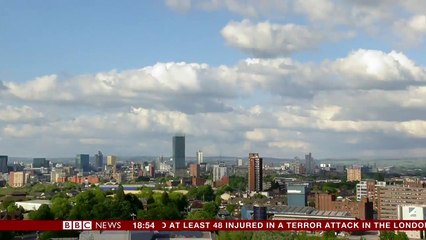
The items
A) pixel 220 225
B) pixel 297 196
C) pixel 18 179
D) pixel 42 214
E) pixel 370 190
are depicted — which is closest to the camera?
pixel 220 225

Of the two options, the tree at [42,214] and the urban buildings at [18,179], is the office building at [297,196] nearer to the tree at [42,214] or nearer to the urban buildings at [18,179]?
the tree at [42,214]

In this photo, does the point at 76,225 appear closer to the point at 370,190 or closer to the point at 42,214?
the point at 42,214

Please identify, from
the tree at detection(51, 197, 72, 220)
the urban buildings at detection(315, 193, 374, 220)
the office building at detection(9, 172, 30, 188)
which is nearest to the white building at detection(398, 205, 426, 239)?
the urban buildings at detection(315, 193, 374, 220)

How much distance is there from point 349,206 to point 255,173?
4010 centimetres

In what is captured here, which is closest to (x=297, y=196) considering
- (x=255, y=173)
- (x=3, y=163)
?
(x=255, y=173)

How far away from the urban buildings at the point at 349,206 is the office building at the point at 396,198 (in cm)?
214

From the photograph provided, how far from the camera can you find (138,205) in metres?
53.8

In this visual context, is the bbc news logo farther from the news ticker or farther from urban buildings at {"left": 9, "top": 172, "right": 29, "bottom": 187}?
urban buildings at {"left": 9, "top": 172, "right": 29, "bottom": 187}

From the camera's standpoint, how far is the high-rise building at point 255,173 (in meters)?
97.8

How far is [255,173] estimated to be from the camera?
99.1 m

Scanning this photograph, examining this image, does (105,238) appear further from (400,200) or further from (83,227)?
(400,200)

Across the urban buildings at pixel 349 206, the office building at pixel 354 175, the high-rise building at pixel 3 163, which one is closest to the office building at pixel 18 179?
the high-rise building at pixel 3 163

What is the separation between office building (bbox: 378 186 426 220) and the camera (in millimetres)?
60188

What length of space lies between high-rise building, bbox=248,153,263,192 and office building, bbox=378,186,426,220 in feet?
125
